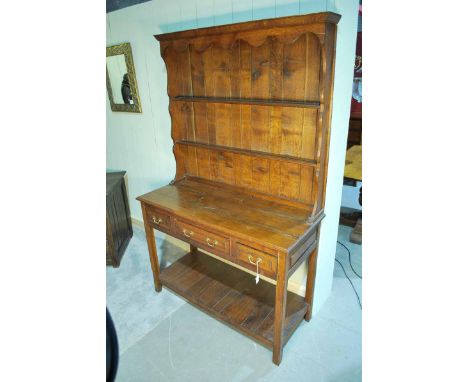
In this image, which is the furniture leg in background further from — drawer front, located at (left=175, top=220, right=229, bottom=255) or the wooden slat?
the wooden slat

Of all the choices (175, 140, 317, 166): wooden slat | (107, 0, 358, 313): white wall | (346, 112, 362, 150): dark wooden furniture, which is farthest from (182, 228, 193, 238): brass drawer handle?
(346, 112, 362, 150): dark wooden furniture

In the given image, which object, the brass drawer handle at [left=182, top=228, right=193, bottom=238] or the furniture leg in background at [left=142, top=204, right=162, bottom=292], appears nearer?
the brass drawer handle at [left=182, top=228, right=193, bottom=238]

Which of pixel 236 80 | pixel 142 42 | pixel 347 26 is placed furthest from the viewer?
pixel 142 42

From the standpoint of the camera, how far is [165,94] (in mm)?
2402

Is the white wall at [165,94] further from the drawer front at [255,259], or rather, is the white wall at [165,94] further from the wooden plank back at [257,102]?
the drawer front at [255,259]

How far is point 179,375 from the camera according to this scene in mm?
1705

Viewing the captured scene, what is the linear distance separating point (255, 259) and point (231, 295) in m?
0.68

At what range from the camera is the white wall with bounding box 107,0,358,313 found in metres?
1.55

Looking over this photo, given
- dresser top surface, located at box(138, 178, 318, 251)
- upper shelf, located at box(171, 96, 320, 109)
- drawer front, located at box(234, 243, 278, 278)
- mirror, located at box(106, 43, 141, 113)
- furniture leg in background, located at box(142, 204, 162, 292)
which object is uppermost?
mirror, located at box(106, 43, 141, 113)

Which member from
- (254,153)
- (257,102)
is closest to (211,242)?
(254,153)

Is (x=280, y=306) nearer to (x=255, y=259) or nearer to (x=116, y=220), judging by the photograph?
(x=255, y=259)
